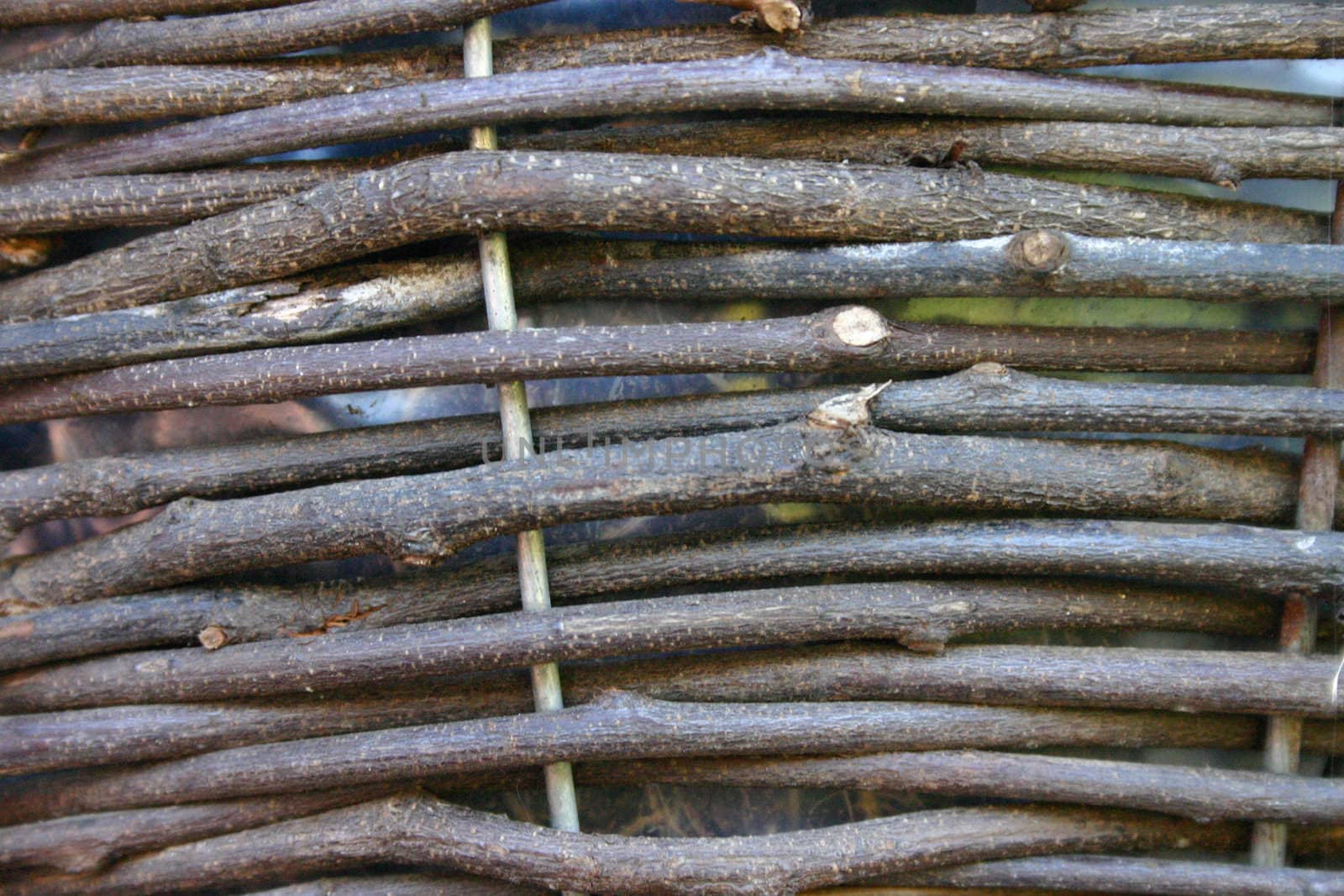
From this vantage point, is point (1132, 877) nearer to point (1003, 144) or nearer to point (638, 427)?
point (638, 427)

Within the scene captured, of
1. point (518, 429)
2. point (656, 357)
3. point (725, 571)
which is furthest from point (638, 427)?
point (725, 571)

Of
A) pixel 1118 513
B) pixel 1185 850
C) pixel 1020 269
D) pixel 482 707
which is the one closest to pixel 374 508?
pixel 482 707

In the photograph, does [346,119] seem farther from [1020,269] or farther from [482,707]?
[1020,269]

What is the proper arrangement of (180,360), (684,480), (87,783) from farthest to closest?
(87,783), (180,360), (684,480)

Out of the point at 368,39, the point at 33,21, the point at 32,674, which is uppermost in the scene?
the point at 33,21

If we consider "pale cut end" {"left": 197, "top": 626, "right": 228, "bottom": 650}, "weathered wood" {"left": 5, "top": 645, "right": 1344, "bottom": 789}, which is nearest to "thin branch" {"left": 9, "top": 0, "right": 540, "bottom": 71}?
"pale cut end" {"left": 197, "top": 626, "right": 228, "bottom": 650}
